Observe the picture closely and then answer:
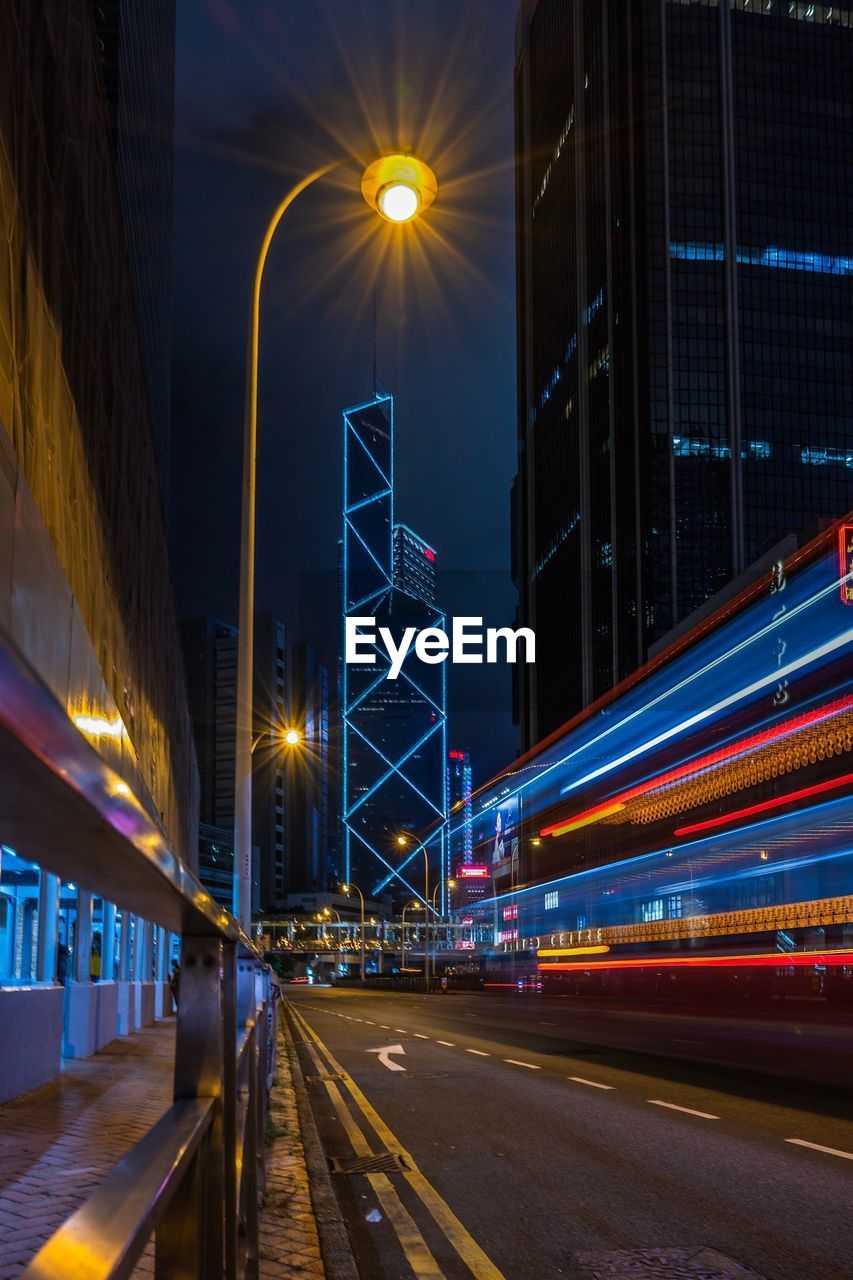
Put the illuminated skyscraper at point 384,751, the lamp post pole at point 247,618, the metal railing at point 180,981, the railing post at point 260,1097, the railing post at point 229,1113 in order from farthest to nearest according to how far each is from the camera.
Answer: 1. the illuminated skyscraper at point 384,751
2. the lamp post pole at point 247,618
3. the railing post at point 260,1097
4. the railing post at point 229,1113
5. the metal railing at point 180,981

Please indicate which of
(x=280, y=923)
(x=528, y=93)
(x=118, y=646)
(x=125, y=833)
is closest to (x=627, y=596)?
(x=280, y=923)

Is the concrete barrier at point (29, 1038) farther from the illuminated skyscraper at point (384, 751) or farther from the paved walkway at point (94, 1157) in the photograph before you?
the illuminated skyscraper at point (384, 751)

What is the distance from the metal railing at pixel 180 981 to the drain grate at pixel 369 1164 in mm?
6780

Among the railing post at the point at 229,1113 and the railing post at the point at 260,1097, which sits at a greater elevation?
the railing post at the point at 229,1113

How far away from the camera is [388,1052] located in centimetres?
2100

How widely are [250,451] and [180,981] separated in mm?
15367

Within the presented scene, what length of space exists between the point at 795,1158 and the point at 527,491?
162 m

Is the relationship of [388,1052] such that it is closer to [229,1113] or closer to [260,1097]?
[260,1097]

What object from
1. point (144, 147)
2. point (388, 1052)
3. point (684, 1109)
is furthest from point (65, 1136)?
point (144, 147)

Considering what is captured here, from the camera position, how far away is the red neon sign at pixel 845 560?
20.3 m

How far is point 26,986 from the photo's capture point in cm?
1285

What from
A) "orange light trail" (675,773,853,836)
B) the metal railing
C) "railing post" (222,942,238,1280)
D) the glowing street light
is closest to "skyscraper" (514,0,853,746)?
"orange light trail" (675,773,853,836)

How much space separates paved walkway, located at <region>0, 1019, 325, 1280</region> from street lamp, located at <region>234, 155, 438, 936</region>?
219 cm

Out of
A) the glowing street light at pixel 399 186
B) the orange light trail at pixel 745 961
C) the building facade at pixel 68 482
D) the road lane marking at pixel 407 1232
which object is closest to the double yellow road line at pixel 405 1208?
the road lane marking at pixel 407 1232
